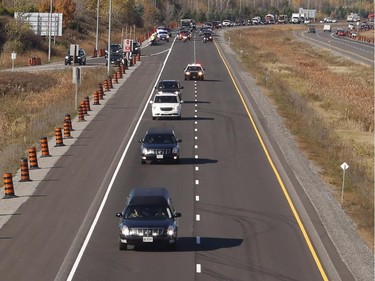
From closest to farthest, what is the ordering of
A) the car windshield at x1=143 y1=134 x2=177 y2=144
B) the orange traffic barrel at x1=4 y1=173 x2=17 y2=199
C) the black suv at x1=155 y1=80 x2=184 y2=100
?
the orange traffic barrel at x1=4 y1=173 x2=17 y2=199 < the car windshield at x1=143 y1=134 x2=177 y2=144 < the black suv at x1=155 y1=80 x2=184 y2=100

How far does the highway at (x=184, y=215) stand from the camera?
2311cm

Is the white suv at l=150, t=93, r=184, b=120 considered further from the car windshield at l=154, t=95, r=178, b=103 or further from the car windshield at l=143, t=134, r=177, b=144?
the car windshield at l=143, t=134, r=177, b=144

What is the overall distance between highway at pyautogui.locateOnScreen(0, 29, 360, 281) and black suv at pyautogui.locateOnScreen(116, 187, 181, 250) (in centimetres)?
43

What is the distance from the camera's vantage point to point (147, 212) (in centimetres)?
2441

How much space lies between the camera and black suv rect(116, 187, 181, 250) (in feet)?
78.0

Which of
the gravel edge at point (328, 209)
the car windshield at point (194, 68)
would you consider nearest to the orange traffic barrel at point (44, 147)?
the gravel edge at point (328, 209)

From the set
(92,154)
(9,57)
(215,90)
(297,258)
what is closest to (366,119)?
(215,90)

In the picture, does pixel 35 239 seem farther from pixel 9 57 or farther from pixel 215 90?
pixel 9 57

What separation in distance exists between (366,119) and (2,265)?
139ft

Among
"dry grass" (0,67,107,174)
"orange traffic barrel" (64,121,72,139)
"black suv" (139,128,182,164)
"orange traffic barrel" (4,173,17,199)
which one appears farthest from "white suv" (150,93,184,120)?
"orange traffic barrel" (4,173,17,199)

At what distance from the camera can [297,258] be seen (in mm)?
24391

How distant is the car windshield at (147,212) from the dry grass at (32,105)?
45.1 feet

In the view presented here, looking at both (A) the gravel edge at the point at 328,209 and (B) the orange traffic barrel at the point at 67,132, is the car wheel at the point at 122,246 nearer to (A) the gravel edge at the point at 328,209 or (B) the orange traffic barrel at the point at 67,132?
(A) the gravel edge at the point at 328,209

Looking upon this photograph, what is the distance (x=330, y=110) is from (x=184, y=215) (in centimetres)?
3863
